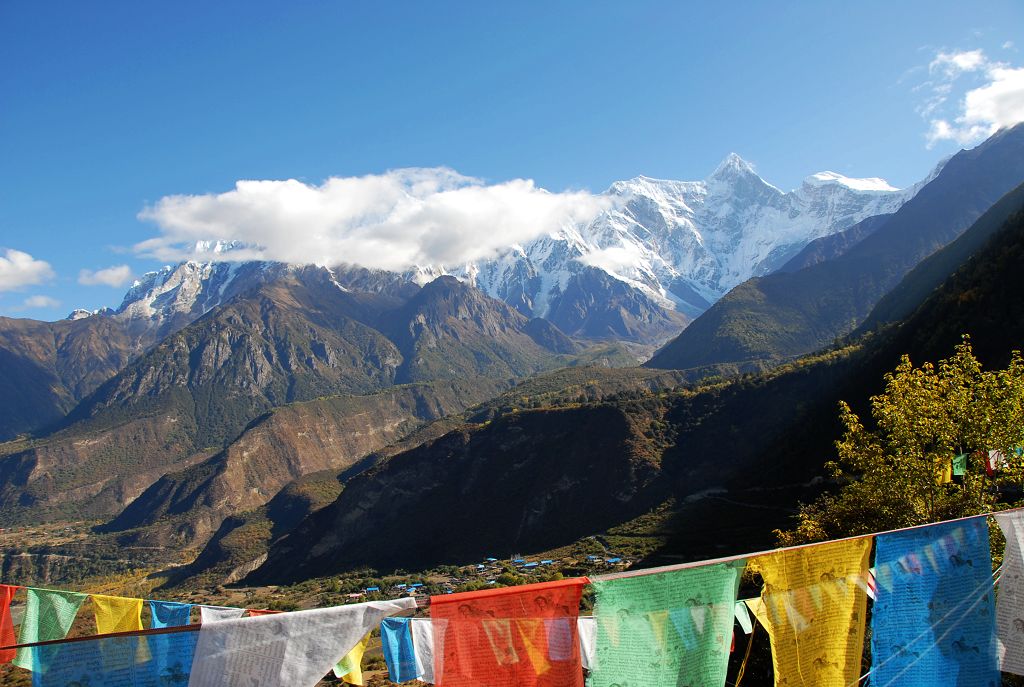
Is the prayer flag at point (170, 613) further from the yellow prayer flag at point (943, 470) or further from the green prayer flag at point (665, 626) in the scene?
the yellow prayer flag at point (943, 470)

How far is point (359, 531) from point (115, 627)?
415 ft

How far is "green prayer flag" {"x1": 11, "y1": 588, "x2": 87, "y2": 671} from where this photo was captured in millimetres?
14508

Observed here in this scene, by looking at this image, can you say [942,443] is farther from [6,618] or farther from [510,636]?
[6,618]

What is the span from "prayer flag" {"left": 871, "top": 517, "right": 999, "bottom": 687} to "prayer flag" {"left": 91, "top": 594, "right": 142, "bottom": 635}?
1561cm

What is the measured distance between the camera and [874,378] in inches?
3125

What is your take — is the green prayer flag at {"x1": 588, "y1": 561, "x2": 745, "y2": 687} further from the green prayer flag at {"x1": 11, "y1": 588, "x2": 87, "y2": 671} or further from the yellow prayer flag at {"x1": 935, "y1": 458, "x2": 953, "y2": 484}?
the yellow prayer flag at {"x1": 935, "y1": 458, "x2": 953, "y2": 484}

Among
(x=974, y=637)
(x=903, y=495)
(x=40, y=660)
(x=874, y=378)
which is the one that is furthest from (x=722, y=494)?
(x=40, y=660)

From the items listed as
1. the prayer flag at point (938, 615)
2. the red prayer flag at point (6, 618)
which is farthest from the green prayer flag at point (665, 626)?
the red prayer flag at point (6, 618)

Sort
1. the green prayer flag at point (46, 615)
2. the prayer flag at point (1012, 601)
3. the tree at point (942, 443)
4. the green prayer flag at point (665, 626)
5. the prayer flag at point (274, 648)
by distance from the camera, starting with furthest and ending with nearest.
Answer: the tree at point (942, 443) → the green prayer flag at point (46, 615) → the prayer flag at point (1012, 601) → the green prayer flag at point (665, 626) → the prayer flag at point (274, 648)

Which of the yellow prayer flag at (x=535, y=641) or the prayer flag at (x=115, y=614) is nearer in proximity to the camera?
the yellow prayer flag at (x=535, y=641)

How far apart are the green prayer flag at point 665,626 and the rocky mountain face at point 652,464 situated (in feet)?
199

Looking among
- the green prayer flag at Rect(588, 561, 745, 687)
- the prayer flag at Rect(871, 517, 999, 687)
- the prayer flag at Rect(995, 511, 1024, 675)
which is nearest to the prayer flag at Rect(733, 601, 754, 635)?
the prayer flag at Rect(871, 517, 999, 687)

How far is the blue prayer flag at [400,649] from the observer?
16.4 metres

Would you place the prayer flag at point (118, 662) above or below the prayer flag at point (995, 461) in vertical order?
above
